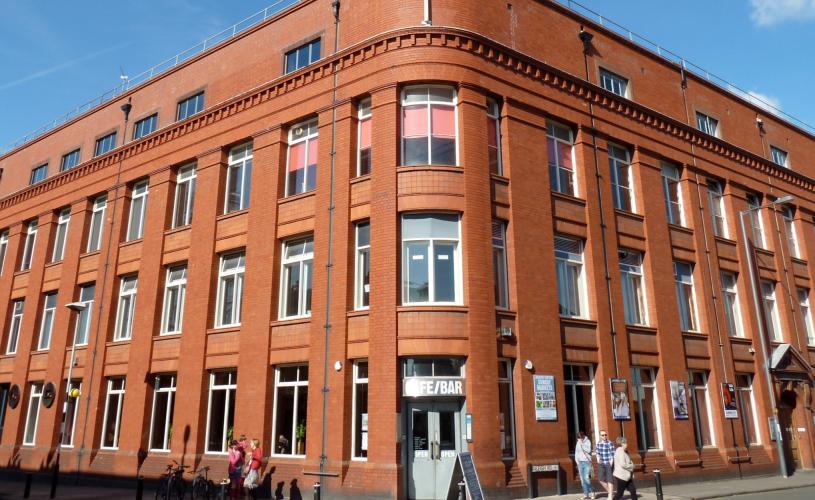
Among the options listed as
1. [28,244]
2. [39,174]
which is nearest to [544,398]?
[28,244]

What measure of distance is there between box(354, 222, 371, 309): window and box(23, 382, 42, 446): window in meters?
17.9

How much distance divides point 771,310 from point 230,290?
23189mm

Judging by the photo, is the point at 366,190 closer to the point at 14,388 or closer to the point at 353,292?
the point at 353,292

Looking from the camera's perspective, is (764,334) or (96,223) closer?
(764,334)

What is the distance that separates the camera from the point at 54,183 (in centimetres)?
A: 3166

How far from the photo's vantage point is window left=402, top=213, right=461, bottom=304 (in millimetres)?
18109

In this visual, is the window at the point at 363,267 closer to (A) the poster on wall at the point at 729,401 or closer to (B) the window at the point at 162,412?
(B) the window at the point at 162,412

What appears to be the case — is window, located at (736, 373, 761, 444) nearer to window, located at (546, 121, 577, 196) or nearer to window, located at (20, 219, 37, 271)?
window, located at (546, 121, 577, 196)

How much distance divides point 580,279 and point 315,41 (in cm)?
1253

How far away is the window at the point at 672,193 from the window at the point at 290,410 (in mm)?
15818

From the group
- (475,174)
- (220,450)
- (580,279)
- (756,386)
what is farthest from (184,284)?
(756,386)

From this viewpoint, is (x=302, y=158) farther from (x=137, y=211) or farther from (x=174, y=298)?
(x=137, y=211)

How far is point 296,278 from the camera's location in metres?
21.0

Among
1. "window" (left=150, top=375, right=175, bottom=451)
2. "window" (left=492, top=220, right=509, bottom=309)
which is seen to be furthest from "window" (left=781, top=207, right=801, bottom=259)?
"window" (left=150, top=375, right=175, bottom=451)
